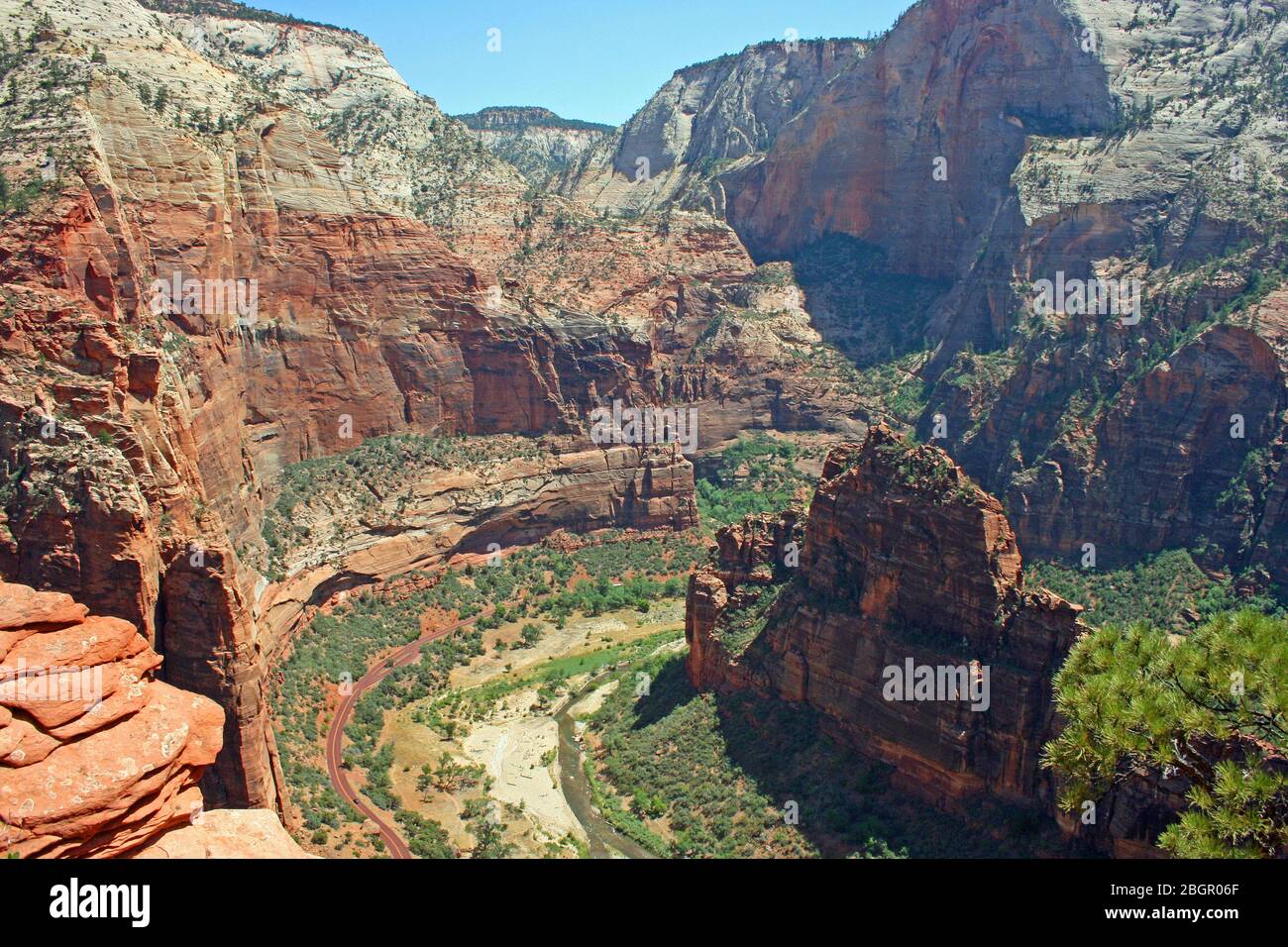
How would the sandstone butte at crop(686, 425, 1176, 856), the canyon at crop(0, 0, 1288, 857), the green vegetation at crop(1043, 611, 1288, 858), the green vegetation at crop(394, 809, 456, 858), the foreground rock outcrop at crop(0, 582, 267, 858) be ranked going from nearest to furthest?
the green vegetation at crop(1043, 611, 1288, 858), the foreground rock outcrop at crop(0, 582, 267, 858), the sandstone butte at crop(686, 425, 1176, 856), the canyon at crop(0, 0, 1288, 857), the green vegetation at crop(394, 809, 456, 858)

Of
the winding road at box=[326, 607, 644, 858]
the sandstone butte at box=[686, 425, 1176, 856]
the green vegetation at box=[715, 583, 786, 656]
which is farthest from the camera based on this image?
the green vegetation at box=[715, 583, 786, 656]

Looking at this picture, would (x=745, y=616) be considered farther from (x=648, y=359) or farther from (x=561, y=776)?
(x=648, y=359)

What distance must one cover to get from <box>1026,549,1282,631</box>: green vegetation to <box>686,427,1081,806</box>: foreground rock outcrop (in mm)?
18542

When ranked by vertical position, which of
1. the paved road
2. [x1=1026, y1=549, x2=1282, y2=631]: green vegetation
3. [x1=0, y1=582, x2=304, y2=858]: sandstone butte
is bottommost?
the paved road

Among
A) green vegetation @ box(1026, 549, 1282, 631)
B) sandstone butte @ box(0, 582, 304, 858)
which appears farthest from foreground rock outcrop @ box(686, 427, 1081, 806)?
sandstone butte @ box(0, 582, 304, 858)

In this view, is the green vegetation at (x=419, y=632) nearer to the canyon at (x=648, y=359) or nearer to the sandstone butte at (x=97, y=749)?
the canyon at (x=648, y=359)

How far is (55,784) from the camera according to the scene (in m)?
21.7

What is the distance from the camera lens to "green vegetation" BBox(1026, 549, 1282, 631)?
58188mm

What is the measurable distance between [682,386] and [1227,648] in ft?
265

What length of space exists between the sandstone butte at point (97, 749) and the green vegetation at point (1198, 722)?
1352 centimetres

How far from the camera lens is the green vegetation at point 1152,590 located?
5819 centimetres

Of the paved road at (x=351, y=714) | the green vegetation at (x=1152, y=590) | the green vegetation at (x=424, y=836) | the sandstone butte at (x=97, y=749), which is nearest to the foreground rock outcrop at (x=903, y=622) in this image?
the green vegetation at (x=424, y=836)

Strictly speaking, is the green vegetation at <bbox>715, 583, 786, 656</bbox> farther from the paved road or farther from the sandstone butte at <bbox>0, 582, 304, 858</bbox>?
the sandstone butte at <bbox>0, 582, 304, 858</bbox>

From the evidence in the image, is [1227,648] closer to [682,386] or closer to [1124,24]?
[682,386]
